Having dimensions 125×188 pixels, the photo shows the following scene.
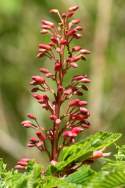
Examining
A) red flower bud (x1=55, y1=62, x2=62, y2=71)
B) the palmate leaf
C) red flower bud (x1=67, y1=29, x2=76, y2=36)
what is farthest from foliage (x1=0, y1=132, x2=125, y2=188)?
red flower bud (x1=67, y1=29, x2=76, y2=36)

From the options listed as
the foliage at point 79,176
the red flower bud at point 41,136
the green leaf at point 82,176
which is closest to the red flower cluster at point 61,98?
the red flower bud at point 41,136

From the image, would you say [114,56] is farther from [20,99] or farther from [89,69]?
[20,99]

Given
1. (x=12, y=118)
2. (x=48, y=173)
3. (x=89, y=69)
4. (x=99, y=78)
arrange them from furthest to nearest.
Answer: (x=12, y=118)
(x=89, y=69)
(x=99, y=78)
(x=48, y=173)

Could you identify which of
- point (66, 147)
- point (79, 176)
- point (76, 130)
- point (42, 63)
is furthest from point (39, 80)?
point (42, 63)

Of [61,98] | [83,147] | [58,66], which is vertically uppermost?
[58,66]

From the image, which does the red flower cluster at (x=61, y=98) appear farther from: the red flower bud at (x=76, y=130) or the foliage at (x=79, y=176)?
the foliage at (x=79, y=176)

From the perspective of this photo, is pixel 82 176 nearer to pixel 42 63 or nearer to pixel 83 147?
pixel 83 147

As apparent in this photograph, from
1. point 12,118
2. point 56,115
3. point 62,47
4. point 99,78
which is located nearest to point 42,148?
point 56,115
